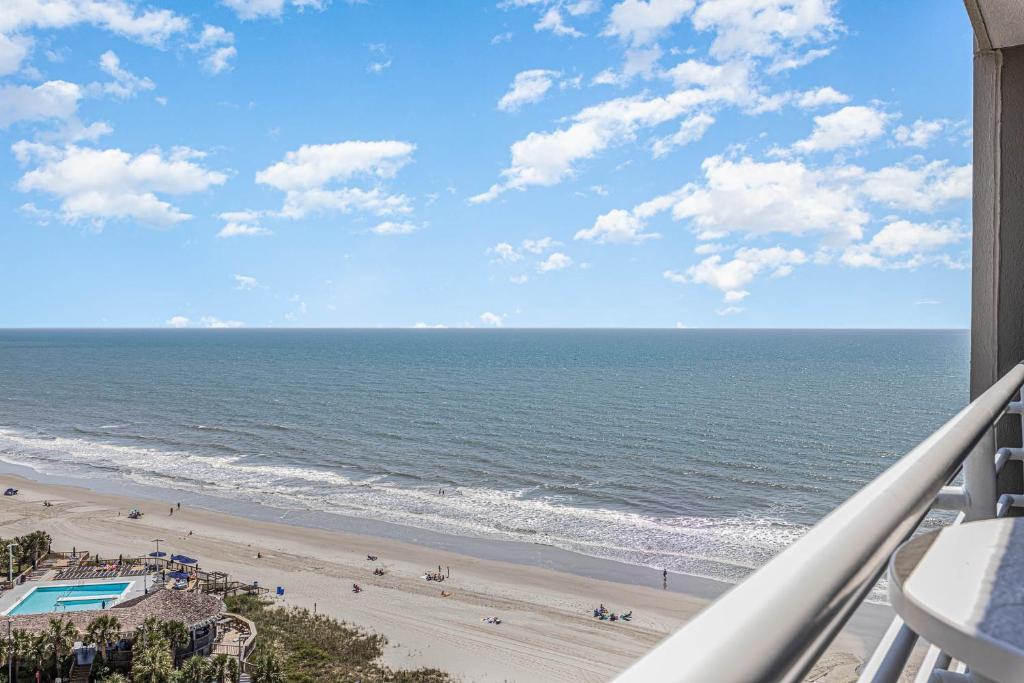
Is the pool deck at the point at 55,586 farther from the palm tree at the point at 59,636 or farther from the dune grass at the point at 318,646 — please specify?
the palm tree at the point at 59,636

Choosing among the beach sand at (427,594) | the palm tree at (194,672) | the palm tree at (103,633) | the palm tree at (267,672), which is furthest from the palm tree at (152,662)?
the beach sand at (427,594)

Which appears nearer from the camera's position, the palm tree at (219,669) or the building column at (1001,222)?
the building column at (1001,222)

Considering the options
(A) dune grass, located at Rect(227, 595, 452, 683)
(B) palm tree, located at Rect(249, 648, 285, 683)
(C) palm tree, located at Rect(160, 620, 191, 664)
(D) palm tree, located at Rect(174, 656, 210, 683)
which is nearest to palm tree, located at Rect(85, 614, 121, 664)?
(C) palm tree, located at Rect(160, 620, 191, 664)

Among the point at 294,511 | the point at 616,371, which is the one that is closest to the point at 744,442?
the point at 294,511

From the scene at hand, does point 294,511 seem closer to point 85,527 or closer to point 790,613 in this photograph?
point 85,527

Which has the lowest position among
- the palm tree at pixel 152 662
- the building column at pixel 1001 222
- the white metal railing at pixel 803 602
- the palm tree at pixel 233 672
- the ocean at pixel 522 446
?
the palm tree at pixel 233 672

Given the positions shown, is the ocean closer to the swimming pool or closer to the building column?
the swimming pool
